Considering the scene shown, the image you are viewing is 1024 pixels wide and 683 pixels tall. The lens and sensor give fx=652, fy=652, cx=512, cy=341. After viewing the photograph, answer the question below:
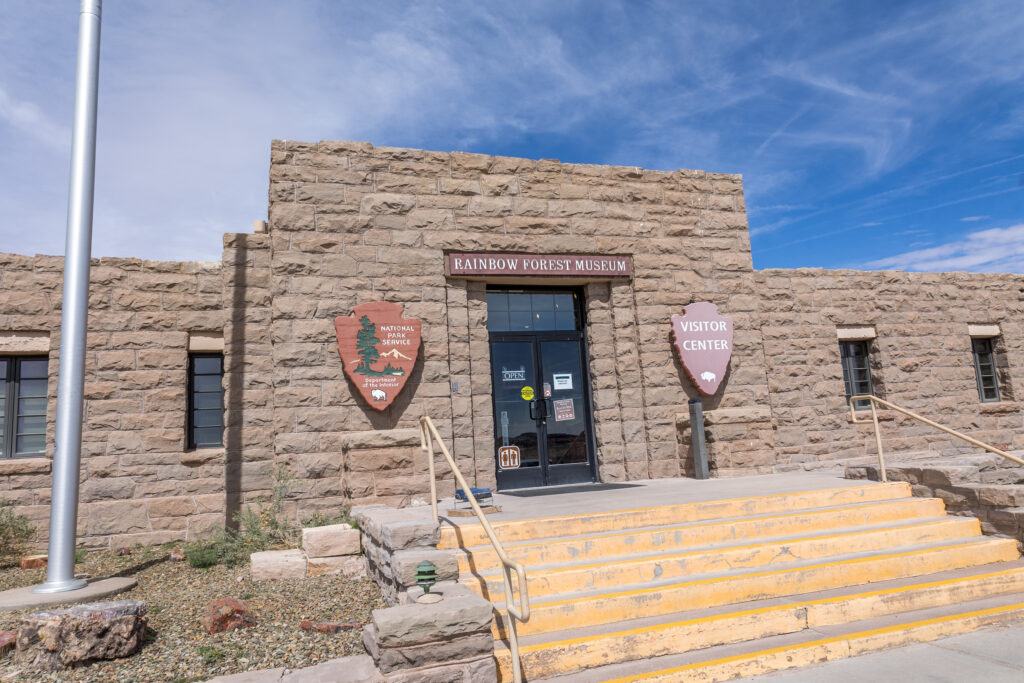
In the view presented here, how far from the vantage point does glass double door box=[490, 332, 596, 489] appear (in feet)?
31.5

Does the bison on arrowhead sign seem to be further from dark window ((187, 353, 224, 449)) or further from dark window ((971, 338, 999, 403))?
dark window ((187, 353, 224, 449))

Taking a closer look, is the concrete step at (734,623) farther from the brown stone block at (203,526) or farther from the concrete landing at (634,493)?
the brown stone block at (203,526)

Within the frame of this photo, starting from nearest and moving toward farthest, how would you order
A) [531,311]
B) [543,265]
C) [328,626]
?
[328,626]
[543,265]
[531,311]

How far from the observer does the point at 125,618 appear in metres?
4.76

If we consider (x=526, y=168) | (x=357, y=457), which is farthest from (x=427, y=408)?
(x=526, y=168)

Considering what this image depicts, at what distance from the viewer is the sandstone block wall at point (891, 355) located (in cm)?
1108

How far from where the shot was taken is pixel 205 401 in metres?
9.09

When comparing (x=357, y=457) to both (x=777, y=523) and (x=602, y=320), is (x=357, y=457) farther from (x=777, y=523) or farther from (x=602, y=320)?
(x=777, y=523)

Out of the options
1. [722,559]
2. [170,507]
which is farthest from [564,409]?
[170,507]

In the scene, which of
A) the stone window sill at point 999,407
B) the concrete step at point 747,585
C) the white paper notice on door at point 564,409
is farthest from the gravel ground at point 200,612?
the stone window sill at point 999,407

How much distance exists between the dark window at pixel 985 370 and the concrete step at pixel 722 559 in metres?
7.84

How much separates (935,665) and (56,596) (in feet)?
23.2

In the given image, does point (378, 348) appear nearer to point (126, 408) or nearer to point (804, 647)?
point (126, 408)

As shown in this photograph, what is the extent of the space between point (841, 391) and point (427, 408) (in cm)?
731
